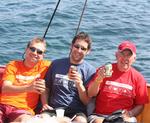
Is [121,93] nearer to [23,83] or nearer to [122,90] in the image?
[122,90]

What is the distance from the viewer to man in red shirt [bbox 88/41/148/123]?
→ 18.5 feet

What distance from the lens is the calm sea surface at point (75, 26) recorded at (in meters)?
12.0

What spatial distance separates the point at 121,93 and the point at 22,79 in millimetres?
1195

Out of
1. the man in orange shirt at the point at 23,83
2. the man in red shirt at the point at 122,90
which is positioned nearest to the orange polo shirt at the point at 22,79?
the man in orange shirt at the point at 23,83

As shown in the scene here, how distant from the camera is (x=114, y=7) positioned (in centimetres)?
1706

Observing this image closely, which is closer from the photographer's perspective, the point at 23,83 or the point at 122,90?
the point at 122,90

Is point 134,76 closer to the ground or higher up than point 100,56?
higher up

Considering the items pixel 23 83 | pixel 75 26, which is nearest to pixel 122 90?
pixel 23 83

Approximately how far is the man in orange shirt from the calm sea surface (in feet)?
15.9

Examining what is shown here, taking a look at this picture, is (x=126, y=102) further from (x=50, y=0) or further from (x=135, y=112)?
(x=50, y=0)

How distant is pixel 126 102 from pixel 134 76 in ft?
1.06

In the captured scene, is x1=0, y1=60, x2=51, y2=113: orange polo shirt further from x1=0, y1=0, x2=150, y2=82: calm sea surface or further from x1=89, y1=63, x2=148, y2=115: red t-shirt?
x1=0, y1=0, x2=150, y2=82: calm sea surface

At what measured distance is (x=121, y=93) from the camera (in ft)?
18.6

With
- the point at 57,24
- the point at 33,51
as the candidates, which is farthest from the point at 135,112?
the point at 57,24
